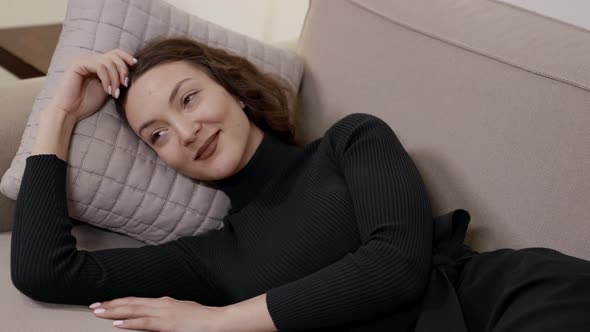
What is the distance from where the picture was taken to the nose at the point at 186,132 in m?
1.24

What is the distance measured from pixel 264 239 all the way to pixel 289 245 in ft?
0.25

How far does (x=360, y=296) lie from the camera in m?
1.06

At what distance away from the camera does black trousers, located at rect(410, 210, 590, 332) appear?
949mm

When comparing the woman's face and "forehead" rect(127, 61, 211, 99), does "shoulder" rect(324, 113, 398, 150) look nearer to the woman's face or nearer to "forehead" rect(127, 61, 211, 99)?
the woman's face

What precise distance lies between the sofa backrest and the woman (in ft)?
0.24

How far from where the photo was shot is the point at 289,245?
3.96 ft

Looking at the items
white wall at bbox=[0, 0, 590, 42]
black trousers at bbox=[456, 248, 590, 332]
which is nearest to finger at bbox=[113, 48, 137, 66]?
black trousers at bbox=[456, 248, 590, 332]

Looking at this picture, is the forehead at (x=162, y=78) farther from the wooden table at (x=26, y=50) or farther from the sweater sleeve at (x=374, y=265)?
the wooden table at (x=26, y=50)

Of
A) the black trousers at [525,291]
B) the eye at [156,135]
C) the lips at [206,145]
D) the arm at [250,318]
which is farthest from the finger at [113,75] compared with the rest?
the black trousers at [525,291]

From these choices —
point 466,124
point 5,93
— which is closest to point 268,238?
point 466,124

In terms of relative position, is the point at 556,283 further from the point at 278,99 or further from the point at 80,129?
the point at 80,129

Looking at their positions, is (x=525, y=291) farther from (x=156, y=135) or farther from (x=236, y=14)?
(x=236, y=14)

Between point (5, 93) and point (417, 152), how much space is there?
0.92m

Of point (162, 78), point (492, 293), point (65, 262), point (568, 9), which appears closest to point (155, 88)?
point (162, 78)
